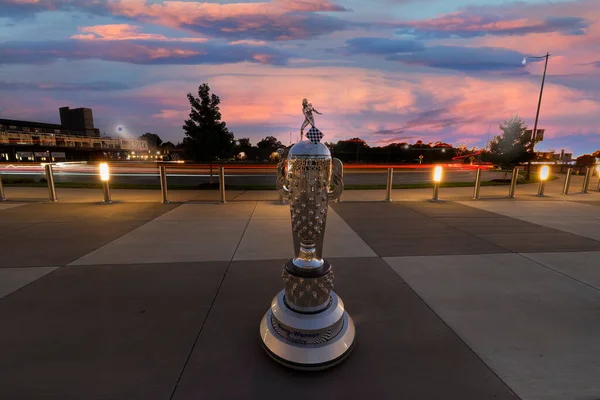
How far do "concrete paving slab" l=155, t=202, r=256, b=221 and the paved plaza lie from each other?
2.68 ft

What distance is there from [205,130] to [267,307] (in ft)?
40.9

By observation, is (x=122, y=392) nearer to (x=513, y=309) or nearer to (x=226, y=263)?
(x=226, y=263)

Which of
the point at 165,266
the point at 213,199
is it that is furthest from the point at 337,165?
the point at 213,199

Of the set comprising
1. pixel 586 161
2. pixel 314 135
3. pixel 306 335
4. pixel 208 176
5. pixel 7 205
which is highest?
pixel 314 135

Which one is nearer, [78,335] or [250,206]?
[78,335]

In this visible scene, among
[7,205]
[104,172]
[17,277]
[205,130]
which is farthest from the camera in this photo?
[205,130]

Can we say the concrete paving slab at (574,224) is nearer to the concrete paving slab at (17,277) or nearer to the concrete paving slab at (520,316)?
the concrete paving slab at (520,316)

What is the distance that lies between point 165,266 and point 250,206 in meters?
4.88

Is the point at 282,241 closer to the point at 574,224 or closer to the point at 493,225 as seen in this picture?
the point at 493,225

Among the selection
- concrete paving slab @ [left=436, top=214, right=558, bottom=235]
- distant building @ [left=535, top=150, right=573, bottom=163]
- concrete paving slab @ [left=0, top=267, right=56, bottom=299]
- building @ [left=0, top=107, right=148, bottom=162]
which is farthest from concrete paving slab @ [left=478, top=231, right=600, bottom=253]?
building @ [left=0, top=107, right=148, bottom=162]

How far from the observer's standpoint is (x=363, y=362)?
2348 millimetres

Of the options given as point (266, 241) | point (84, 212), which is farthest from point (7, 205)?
point (266, 241)

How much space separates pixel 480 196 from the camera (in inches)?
437

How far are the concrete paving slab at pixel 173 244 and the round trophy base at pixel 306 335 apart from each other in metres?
2.34
